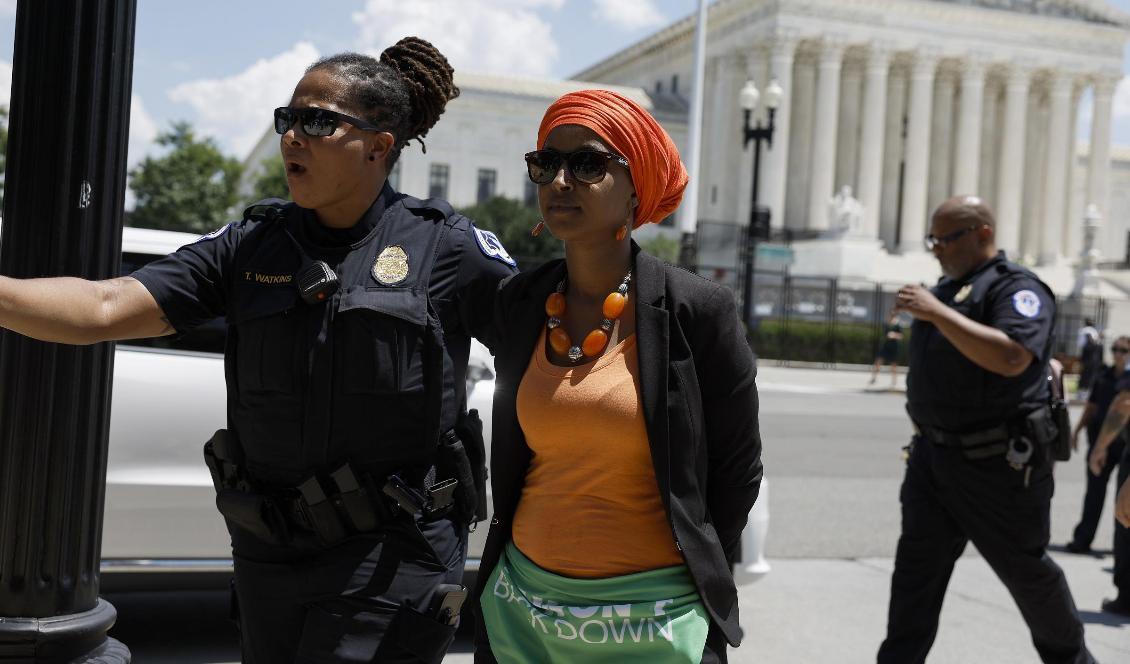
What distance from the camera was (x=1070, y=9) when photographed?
2719 inches

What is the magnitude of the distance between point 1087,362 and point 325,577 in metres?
27.7

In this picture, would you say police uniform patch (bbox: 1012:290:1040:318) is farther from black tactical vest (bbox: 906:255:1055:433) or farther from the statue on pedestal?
the statue on pedestal

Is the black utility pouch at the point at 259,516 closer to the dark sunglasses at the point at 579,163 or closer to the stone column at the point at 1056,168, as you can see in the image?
the dark sunglasses at the point at 579,163

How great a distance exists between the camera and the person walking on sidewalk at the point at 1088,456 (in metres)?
8.72

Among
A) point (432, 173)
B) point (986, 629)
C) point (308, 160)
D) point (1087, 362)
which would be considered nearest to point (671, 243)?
point (432, 173)

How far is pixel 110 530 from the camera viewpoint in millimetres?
4848

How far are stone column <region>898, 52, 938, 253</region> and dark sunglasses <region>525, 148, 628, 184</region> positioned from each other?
6581cm

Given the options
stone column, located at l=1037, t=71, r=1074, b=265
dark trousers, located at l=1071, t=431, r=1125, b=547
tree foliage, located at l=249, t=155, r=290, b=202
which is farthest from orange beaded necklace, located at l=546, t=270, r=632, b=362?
stone column, located at l=1037, t=71, r=1074, b=265

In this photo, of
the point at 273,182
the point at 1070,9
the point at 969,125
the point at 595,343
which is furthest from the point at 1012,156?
the point at 595,343

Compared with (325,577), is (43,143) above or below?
above

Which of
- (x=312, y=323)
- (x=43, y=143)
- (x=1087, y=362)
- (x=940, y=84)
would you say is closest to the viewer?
(x=312, y=323)

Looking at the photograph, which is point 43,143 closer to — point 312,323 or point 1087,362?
point 312,323

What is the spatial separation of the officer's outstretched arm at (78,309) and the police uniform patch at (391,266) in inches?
19.8

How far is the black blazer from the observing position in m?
2.53
